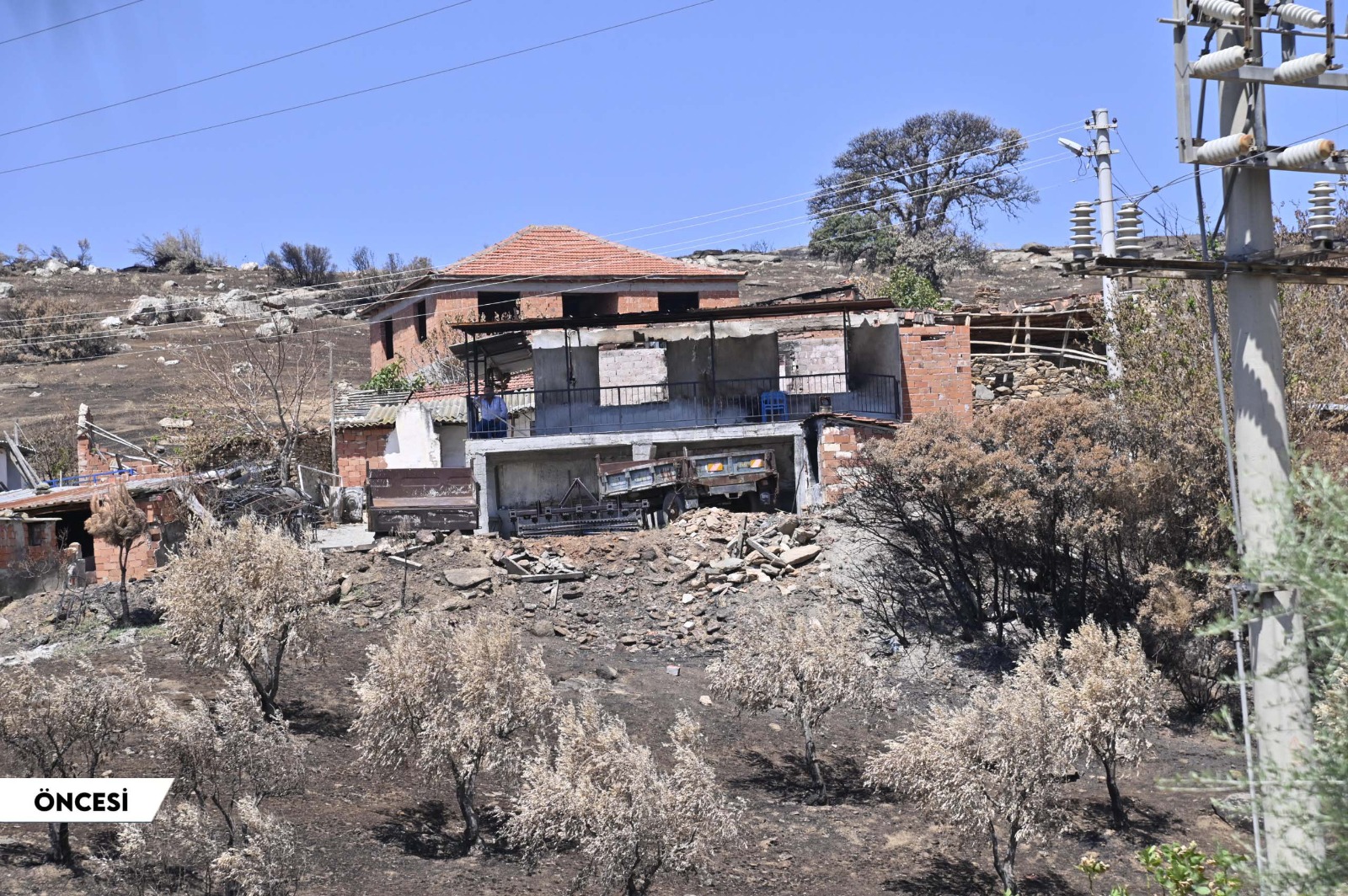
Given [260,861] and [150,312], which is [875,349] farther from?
[150,312]

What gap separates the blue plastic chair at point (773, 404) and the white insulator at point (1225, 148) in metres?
19.8

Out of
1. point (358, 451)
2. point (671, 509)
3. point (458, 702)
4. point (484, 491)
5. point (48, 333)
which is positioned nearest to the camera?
point (458, 702)

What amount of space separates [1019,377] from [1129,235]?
25.0 meters

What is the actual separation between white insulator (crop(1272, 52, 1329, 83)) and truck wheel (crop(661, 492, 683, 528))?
729 inches

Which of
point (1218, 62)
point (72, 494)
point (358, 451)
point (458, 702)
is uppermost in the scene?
point (1218, 62)

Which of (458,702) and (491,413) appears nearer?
(458,702)

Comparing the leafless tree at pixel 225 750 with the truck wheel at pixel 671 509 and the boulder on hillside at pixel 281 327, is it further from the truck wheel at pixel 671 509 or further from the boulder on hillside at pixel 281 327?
the boulder on hillside at pixel 281 327

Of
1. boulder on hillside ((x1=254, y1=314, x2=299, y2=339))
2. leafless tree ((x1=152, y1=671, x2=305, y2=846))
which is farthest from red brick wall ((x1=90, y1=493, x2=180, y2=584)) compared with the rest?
boulder on hillside ((x1=254, y1=314, x2=299, y2=339))

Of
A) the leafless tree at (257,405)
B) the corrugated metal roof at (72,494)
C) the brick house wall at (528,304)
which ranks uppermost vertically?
the brick house wall at (528,304)

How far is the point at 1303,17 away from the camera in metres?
Result: 9.11

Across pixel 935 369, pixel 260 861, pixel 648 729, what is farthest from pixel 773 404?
pixel 260 861

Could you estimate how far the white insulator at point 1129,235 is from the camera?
34.3 feet

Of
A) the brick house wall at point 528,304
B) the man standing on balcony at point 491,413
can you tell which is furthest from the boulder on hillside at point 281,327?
the man standing on balcony at point 491,413

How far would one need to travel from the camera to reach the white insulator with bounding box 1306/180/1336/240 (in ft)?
32.9
